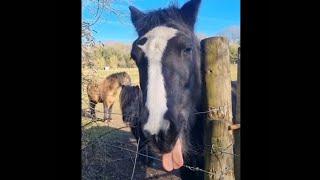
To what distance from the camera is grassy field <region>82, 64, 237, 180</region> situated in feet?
6.49

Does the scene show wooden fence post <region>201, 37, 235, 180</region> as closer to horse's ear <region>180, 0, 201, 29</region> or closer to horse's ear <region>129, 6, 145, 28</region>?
horse's ear <region>180, 0, 201, 29</region>

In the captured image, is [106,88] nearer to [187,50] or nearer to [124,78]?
[124,78]

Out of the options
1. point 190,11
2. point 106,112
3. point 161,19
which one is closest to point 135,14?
point 161,19

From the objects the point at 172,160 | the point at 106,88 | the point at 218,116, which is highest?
the point at 106,88

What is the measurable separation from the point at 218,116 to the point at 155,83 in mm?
274

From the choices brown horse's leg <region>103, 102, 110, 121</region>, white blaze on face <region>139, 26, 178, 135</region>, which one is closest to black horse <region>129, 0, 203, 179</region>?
white blaze on face <region>139, 26, 178, 135</region>

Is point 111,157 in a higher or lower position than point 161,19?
lower

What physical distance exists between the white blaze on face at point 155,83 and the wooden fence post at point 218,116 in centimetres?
17

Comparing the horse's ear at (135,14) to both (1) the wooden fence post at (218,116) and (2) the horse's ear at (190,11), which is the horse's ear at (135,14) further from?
(1) the wooden fence post at (218,116)

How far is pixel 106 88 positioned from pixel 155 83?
0.19 meters

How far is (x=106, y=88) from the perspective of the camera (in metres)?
1.99

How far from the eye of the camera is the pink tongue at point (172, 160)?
77.9 inches
